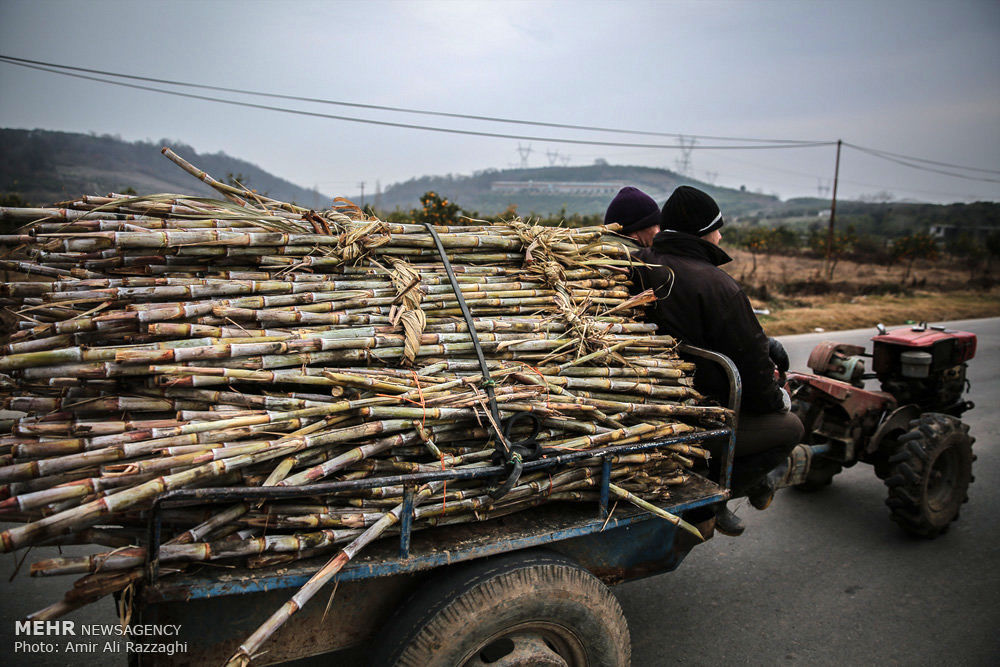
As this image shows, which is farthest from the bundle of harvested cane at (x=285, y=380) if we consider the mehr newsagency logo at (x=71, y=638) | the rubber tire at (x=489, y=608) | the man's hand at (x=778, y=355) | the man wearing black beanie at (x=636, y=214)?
the man wearing black beanie at (x=636, y=214)

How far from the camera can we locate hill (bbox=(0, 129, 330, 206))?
2020 cm

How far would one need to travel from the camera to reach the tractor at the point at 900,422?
3877 millimetres

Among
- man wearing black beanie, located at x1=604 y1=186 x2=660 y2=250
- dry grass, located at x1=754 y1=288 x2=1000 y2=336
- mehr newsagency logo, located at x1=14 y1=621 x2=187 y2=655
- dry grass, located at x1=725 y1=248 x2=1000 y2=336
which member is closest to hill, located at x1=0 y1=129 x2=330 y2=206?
man wearing black beanie, located at x1=604 y1=186 x2=660 y2=250

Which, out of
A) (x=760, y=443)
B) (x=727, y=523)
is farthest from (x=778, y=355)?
(x=727, y=523)

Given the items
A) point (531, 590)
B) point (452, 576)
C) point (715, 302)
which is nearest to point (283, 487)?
point (452, 576)

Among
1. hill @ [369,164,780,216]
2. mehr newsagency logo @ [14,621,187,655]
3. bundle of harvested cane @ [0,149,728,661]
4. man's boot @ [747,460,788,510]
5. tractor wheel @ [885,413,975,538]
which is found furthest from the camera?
hill @ [369,164,780,216]

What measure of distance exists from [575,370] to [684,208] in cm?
127

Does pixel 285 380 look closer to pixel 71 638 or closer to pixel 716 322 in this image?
pixel 716 322

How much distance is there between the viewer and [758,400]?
2924mm

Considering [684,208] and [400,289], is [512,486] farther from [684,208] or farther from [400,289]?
[684,208]

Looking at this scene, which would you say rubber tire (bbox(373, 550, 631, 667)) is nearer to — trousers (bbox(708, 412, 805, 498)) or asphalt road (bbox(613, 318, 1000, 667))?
asphalt road (bbox(613, 318, 1000, 667))

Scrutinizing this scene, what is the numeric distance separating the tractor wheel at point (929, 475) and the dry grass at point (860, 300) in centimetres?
585

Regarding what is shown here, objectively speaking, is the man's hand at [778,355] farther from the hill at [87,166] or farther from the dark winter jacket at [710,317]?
the hill at [87,166]

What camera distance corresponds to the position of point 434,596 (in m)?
1.89
